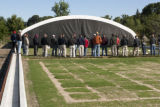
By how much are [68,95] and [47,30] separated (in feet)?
75.8

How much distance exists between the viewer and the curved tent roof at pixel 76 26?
2868cm

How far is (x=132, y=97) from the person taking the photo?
6.28 meters

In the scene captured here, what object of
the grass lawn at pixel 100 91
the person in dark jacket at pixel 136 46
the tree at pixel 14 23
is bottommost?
the grass lawn at pixel 100 91

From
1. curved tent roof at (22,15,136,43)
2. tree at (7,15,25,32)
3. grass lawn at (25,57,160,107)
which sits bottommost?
grass lawn at (25,57,160,107)

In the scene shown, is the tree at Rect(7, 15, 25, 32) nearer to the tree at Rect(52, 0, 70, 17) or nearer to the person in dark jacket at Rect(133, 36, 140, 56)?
the tree at Rect(52, 0, 70, 17)

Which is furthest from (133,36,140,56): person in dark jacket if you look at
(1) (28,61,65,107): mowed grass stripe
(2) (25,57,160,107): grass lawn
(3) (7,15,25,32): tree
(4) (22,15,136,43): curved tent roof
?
(3) (7,15,25,32): tree

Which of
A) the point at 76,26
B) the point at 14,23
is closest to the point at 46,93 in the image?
the point at 76,26

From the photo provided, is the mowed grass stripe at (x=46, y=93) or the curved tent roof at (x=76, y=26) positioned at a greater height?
the curved tent roof at (x=76, y=26)

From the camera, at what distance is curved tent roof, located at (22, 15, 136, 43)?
2868cm

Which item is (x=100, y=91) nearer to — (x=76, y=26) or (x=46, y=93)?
(x=46, y=93)

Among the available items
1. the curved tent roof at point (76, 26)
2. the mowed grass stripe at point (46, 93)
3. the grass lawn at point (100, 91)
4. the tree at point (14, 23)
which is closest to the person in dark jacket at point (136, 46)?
the grass lawn at point (100, 91)

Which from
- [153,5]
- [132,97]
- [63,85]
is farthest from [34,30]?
[153,5]

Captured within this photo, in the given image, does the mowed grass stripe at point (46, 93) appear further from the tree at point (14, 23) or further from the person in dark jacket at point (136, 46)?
the tree at point (14, 23)

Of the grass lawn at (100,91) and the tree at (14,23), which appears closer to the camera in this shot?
the grass lawn at (100,91)
